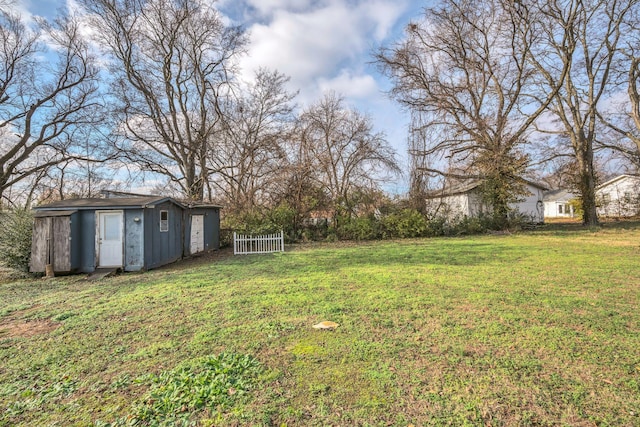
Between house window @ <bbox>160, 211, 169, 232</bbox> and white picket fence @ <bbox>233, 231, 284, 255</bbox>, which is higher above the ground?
house window @ <bbox>160, 211, 169, 232</bbox>

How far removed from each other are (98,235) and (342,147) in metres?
11.6

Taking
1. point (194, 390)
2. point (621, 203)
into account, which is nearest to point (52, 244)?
point (194, 390)

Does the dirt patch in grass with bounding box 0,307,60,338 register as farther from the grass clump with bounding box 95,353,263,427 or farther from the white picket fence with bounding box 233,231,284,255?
the white picket fence with bounding box 233,231,284,255

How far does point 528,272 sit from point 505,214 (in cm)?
1170

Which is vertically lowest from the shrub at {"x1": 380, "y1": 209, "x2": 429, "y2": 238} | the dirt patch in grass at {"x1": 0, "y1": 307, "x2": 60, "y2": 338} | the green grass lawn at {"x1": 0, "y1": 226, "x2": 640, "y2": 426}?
the dirt patch in grass at {"x1": 0, "y1": 307, "x2": 60, "y2": 338}

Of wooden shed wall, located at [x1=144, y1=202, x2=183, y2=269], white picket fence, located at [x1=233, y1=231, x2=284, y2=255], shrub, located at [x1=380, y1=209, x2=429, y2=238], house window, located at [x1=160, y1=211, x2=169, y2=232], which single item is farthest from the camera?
shrub, located at [x1=380, y1=209, x2=429, y2=238]

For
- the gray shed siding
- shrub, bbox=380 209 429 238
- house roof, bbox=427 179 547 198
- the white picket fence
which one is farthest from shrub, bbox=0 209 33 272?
house roof, bbox=427 179 547 198

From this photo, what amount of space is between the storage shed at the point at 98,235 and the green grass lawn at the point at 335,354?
264 centimetres

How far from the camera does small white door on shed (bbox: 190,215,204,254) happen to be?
470 inches

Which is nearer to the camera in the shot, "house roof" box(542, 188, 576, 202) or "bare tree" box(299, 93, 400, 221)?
"bare tree" box(299, 93, 400, 221)

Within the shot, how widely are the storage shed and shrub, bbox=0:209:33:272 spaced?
47 centimetres

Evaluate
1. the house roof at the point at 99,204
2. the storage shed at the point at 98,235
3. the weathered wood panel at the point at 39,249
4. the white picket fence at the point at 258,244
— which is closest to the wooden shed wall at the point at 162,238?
the storage shed at the point at 98,235

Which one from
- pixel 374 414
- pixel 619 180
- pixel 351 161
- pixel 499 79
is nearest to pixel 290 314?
pixel 374 414

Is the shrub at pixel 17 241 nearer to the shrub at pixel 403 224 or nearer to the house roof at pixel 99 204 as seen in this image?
the house roof at pixel 99 204
